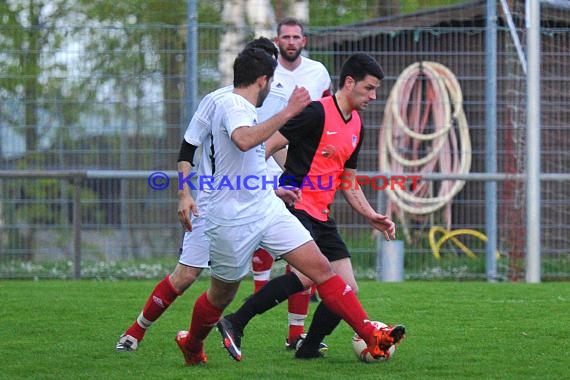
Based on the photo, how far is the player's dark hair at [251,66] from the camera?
6.01 metres

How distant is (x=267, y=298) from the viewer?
6504 mm

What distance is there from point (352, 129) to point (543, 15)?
7.05m

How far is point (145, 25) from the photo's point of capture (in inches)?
499

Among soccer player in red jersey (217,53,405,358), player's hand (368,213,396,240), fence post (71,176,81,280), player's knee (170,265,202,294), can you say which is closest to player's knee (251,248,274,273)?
player's knee (170,265,202,294)

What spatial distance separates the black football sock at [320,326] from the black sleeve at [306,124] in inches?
37.6

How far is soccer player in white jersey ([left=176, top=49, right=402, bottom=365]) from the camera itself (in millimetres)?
5922

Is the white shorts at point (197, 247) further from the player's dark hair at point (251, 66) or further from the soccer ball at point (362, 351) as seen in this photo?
the player's dark hair at point (251, 66)

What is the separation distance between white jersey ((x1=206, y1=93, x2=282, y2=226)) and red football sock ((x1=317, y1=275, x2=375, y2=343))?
505 millimetres

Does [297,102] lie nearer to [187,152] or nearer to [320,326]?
[187,152]

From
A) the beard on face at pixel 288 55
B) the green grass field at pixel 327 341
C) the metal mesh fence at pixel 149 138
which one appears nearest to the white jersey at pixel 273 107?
the beard on face at pixel 288 55

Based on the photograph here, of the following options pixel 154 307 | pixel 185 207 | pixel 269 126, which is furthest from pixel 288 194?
pixel 154 307

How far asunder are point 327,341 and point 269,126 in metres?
2.22

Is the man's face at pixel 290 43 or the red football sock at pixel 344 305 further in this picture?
the man's face at pixel 290 43

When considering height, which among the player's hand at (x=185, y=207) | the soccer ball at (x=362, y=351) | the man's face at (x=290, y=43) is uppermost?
the man's face at (x=290, y=43)
